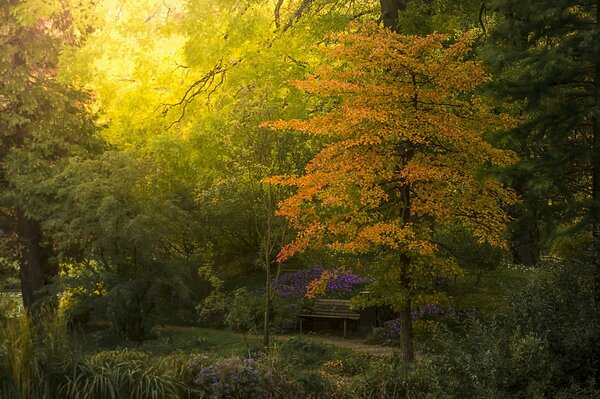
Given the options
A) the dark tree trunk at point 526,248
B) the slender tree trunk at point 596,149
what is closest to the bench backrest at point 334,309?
the slender tree trunk at point 596,149

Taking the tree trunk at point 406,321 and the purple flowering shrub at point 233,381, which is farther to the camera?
the tree trunk at point 406,321

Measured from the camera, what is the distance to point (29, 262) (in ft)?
57.5

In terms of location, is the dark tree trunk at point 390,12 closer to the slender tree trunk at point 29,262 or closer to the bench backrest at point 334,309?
the bench backrest at point 334,309

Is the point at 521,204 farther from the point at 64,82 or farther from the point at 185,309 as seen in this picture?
the point at 64,82

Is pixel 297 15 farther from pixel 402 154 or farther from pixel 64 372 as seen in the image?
pixel 64 372

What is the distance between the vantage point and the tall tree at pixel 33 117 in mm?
16672

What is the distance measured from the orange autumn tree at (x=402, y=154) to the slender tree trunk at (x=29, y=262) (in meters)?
9.82

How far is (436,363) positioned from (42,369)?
4113 mm

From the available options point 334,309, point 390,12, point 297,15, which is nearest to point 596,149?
point 390,12

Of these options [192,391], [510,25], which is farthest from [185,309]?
[510,25]

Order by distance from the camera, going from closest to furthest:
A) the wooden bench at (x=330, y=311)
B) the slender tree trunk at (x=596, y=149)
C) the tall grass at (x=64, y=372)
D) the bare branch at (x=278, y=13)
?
the tall grass at (x=64, y=372) < the slender tree trunk at (x=596, y=149) < the bare branch at (x=278, y=13) < the wooden bench at (x=330, y=311)

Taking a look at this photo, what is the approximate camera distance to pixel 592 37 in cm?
830

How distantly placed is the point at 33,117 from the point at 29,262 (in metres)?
3.88

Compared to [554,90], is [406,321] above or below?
below
